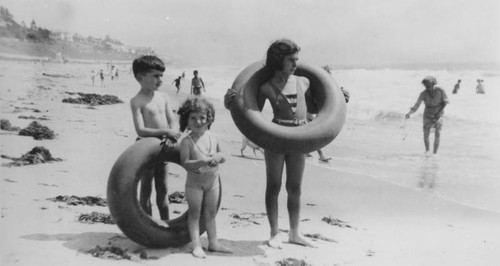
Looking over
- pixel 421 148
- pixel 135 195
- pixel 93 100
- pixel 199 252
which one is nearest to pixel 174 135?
pixel 135 195

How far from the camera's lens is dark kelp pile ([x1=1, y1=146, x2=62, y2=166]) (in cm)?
600

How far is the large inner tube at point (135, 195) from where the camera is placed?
3.89m

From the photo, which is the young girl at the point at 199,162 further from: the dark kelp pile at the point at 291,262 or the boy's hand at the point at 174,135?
the dark kelp pile at the point at 291,262

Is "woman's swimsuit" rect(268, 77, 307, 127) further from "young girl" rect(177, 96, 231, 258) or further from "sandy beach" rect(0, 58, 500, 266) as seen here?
"sandy beach" rect(0, 58, 500, 266)

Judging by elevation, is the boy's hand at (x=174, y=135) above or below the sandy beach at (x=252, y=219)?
above

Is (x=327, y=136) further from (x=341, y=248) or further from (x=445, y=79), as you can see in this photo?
(x=445, y=79)

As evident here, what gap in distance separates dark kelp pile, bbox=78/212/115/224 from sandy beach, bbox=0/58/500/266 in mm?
47

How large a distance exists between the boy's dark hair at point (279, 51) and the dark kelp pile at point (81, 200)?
2107 mm

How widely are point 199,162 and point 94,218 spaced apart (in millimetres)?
1327

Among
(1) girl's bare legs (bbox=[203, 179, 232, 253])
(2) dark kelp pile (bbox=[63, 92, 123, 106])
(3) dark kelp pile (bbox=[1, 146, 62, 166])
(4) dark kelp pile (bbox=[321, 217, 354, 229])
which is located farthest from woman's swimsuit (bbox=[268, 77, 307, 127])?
(2) dark kelp pile (bbox=[63, 92, 123, 106])

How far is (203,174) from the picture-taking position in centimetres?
396

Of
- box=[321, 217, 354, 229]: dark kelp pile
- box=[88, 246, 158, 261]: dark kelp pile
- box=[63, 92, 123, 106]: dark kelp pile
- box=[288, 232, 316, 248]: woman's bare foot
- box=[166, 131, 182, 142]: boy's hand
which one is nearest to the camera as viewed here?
box=[88, 246, 158, 261]: dark kelp pile

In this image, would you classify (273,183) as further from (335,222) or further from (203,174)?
(335,222)

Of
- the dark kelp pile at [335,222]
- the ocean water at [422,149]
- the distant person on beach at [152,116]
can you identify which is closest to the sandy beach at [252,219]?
the dark kelp pile at [335,222]
